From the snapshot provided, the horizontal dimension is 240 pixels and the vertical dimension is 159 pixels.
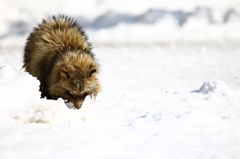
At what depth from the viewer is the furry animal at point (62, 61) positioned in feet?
19.1

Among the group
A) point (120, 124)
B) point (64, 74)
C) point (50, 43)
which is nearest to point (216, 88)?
point (120, 124)

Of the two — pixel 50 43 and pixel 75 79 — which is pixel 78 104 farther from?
pixel 50 43

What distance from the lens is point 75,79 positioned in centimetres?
577

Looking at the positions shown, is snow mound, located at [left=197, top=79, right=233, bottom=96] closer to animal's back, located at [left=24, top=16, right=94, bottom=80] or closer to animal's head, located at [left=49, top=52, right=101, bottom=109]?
animal's head, located at [left=49, top=52, right=101, bottom=109]

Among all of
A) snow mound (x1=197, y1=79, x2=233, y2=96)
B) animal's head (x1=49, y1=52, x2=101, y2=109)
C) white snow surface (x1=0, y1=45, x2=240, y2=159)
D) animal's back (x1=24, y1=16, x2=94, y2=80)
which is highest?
animal's back (x1=24, y1=16, x2=94, y2=80)

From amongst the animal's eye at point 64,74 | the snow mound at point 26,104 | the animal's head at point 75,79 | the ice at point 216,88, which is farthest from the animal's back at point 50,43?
the ice at point 216,88

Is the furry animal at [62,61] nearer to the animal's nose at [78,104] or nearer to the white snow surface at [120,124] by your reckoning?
the animal's nose at [78,104]

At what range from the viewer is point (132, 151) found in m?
3.61

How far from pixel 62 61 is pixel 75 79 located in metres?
0.50

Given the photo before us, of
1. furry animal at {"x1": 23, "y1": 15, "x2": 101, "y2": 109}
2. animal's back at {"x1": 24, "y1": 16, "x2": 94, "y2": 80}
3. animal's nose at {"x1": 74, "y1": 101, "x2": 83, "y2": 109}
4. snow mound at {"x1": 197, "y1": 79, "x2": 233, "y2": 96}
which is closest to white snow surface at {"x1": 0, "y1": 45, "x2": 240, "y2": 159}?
snow mound at {"x1": 197, "y1": 79, "x2": 233, "y2": 96}

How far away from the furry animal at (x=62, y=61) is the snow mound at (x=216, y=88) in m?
1.97

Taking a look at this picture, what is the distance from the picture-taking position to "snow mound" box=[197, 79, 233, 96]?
627 cm

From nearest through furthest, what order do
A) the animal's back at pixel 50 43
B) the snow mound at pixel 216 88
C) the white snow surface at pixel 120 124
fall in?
the white snow surface at pixel 120 124
the snow mound at pixel 216 88
the animal's back at pixel 50 43

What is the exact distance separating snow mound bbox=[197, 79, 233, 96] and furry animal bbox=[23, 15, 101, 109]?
1.97m
